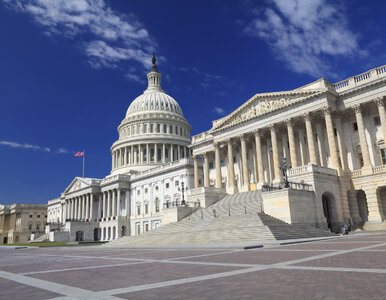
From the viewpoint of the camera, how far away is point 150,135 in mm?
113000

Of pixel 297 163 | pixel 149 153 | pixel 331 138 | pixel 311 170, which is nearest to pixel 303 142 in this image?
pixel 297 163

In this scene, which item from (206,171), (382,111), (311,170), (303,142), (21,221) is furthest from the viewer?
(21,221)

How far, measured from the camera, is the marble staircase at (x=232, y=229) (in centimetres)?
2992

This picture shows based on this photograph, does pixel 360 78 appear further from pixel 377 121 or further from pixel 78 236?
pixel 78 236

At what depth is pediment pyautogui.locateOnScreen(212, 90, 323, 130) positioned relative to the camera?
5066 centimetres

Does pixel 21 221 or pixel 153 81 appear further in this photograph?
pixel 21 221

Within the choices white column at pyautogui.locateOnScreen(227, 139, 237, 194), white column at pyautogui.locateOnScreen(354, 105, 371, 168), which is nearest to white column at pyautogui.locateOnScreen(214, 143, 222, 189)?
white column at pyautogui.locateOnScreen(227, 139, 237, 194)

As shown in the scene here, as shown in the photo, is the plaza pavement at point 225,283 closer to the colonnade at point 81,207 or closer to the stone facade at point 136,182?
the stone facade at point 136,182

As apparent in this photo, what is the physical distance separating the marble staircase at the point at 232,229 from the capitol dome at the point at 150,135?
6046cm

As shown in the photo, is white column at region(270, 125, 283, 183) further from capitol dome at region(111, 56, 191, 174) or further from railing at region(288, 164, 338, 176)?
capitol dome at region(111, 56, 191, 174)

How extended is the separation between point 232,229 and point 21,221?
446ft

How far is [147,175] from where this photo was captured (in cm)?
8969

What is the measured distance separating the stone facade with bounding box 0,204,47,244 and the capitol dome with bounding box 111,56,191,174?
51.3 metres

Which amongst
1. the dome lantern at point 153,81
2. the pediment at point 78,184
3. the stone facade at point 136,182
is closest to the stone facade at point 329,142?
the stone facade at point 136,182
